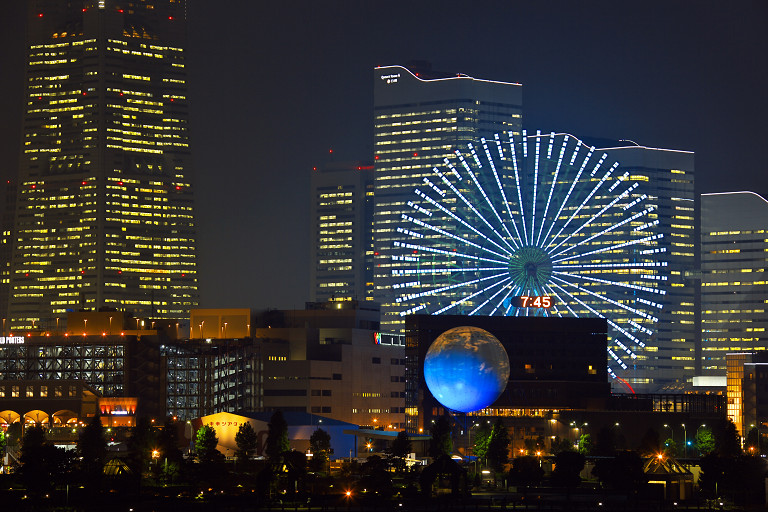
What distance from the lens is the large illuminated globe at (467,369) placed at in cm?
12275

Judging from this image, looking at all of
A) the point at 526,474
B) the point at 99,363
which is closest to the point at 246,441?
the point at 526,474

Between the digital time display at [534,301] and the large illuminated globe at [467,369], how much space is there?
5522cm

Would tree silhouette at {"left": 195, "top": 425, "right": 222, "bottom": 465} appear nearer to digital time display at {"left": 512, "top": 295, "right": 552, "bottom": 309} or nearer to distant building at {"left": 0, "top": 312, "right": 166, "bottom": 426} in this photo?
digital time display at {"left": 512, "top": 295, "right": 552, "bottom": 309}

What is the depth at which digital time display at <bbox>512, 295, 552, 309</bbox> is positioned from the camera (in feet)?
592

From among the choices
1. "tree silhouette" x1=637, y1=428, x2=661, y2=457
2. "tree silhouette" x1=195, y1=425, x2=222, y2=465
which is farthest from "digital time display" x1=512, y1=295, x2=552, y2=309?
"tree silhouette" x1=195, y1=425, x2=222, y2=465

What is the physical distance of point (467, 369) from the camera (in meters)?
123

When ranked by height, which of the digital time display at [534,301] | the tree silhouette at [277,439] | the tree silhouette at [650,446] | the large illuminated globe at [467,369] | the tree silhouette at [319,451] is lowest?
the tree silhouette at [650,446]

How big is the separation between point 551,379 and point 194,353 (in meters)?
49.5

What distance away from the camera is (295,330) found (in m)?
200

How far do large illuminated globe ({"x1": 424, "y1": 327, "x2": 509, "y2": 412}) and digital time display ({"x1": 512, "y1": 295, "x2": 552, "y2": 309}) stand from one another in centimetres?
5522

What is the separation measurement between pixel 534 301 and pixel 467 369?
59.6 metres

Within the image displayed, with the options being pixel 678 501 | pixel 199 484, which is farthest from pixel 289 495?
pixel 678 501

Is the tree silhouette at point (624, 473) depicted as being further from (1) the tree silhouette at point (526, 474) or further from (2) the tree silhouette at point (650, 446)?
(2) the tree silhouette at point (650, 446)

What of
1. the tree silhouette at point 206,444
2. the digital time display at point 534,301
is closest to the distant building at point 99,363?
the digital time display at point 534,301
